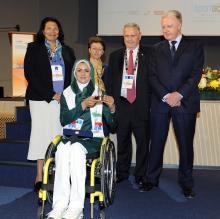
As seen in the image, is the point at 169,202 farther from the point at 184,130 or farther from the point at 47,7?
the point at 47,7

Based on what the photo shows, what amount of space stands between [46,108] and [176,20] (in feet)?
4.21

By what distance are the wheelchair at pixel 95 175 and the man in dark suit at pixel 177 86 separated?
63 centimetres

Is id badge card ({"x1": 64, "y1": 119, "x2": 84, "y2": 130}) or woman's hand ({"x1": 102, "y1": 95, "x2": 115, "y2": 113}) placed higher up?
woman's hand ({"x1": 102, "y1": 95, "x2": 115, "y2": 113})

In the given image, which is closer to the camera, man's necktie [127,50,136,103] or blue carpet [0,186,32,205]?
blue carpet [0,186,32,205]

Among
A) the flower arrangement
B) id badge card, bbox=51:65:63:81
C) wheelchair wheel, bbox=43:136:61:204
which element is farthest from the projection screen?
wheelchair wheel, bbox=43:136:61:204

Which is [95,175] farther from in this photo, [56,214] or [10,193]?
[10,193]

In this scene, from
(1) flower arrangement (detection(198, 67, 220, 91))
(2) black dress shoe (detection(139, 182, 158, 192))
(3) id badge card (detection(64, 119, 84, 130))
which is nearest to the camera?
(3) id badge card (detection(64, 119, 84, 130))

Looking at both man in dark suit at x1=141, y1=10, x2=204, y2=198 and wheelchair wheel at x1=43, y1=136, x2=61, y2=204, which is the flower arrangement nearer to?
man in dark suit at x1=141, y1=10, x2=204, y2=198

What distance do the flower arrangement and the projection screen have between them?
1.78m

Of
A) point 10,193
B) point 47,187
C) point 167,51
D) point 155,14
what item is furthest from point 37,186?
point 155,14

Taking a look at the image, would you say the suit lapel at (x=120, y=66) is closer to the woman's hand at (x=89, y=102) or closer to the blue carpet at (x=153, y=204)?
the woman's hand at (x=89, y=102)

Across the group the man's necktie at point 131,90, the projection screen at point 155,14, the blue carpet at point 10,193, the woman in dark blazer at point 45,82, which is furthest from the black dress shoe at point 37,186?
the projection screen at point 155,14

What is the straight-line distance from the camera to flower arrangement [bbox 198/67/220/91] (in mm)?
4812

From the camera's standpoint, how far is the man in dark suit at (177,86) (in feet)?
Answer: 11.7
